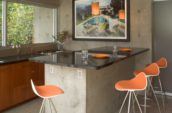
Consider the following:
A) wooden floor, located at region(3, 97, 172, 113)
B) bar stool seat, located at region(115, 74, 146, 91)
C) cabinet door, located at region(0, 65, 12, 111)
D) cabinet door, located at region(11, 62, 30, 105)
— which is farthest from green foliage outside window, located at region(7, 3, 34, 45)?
bar stool seat, located at region(115, 74, 146, 91)

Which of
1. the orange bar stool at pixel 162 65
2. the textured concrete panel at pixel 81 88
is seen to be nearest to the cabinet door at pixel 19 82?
the textured concrete panel at pixel 81 88

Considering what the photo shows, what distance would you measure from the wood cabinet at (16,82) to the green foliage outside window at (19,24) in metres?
0.91

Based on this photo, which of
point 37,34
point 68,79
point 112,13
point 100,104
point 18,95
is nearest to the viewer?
point 68,79

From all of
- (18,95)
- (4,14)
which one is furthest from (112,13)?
(18,95)

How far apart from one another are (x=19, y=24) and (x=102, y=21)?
2114 millimetres

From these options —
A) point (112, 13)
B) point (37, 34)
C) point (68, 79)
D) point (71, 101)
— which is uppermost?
point (112, 13)

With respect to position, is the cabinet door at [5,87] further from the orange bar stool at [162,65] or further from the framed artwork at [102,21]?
the orange bar stool at [162,65]

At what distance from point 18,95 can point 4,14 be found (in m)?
1.85

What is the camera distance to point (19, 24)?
5.53m

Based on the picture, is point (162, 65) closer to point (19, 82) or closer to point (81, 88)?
point (81, 88)

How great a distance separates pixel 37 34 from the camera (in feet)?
20.5

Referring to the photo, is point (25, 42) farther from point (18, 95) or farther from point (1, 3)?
point (18, 95)

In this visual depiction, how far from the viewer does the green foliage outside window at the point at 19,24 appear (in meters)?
5.17

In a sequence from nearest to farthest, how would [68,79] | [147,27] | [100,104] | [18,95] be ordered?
[68,79] → [100,104] → [18,95] → [147,27]
